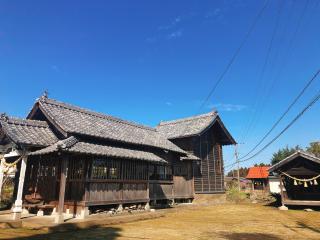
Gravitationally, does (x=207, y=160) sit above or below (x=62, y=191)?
above

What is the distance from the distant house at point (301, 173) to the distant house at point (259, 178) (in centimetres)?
2789

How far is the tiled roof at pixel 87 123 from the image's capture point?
15008 mm

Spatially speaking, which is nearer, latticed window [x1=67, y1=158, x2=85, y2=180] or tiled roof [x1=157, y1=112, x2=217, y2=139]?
latticed window [x1=67, y1=158, x2=85, y2=180]

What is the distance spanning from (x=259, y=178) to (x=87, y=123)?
1670 inches

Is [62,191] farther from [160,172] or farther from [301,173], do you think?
[301,173]

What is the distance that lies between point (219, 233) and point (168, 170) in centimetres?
1173

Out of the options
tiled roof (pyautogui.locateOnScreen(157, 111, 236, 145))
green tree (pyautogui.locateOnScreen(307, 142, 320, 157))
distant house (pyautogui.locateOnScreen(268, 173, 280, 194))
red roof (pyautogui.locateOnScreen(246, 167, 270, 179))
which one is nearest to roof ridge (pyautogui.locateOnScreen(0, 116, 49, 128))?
tiled roof (pyautogui.locateOnScreen(157, 111, 236, 145))

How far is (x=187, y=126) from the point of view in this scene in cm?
2744

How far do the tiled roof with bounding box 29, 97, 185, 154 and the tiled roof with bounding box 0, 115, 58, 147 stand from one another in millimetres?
836

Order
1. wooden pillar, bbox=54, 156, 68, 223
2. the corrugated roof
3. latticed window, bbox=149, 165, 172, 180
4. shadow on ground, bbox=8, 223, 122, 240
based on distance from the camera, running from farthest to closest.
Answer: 1. latticed window, bbox=149, 165, 172, 180
2. the corrugated roof
3. wooden pillar, bbox=54, 156, 68, 223
4. shadow on ground, bbox=8, 223, 122, 240

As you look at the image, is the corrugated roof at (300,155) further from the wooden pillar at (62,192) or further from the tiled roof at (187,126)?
the wooden pillar at (62,192)

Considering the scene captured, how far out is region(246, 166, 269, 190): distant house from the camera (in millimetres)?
50603

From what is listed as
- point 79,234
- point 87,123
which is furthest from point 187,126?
point 79,234

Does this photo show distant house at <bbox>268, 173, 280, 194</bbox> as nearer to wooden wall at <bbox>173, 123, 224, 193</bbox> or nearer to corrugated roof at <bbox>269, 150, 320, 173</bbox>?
wooden wall at <bbox>173, 123, 224, 193</bbox>
